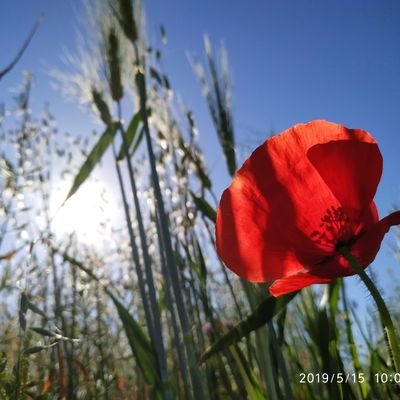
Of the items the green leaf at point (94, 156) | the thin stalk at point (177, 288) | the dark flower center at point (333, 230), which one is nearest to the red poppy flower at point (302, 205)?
the dark flower center at point (333, 230)

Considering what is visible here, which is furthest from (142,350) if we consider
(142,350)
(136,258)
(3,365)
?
(3,365)

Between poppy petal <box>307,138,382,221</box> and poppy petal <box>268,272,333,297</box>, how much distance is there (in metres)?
0.07

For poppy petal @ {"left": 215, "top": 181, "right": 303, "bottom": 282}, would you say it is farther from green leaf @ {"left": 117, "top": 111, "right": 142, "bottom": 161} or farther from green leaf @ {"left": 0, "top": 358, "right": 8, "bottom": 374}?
green leaf @ {"left": 117, "top": 111, "right": 142, "bottom": 161}

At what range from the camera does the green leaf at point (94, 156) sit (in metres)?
0.95

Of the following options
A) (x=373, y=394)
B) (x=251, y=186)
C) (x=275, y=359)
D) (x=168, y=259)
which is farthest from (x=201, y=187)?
(x=251, y=186)

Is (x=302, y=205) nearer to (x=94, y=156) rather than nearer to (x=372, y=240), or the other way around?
(x=372, y=240)

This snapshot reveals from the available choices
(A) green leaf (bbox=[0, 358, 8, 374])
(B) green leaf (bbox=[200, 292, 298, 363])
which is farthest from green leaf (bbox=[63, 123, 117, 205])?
(B) green leaf (bbox=[200, 292, 298, 363])

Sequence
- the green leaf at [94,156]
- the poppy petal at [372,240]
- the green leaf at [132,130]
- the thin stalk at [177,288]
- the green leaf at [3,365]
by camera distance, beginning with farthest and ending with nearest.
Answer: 1. the green leaf at [132,130]
2. the green leaf at [94,156]
3. the thin stalk at [177,288]
4. the green leaf at [3,365]
5. the poppy petal at [372,240]

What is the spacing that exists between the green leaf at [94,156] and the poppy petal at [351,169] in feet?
2.04

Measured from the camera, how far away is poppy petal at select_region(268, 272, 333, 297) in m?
0.42

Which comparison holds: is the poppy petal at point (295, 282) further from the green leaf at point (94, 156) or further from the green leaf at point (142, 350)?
the green leaf at point (94, 156)

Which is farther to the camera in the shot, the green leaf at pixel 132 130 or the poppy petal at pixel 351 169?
the green leaf at pixel 132 130

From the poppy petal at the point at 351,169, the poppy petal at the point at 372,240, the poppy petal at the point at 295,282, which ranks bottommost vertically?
the poppy petal at the point at 295,282

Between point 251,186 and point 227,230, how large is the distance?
0.05 metres
